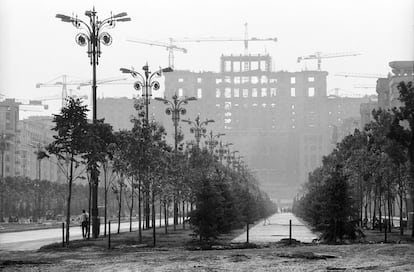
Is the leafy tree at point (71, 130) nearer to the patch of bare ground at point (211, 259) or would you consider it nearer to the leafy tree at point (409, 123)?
the patch of bare ground at point (211, 259)

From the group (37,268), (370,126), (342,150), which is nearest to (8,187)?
(342,150)

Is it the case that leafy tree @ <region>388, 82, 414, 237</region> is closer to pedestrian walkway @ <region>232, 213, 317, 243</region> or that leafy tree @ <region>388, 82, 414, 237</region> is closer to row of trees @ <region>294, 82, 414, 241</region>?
row of trees @ <region>294, 82, 414, 241</region>

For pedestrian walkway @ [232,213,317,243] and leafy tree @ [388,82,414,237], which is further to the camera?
pedestrian walkway @ [232,213,317,243]

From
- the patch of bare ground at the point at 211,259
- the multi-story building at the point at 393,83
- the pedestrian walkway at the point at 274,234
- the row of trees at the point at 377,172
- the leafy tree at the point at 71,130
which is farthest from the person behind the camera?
the multi-story building at the point at 393,83

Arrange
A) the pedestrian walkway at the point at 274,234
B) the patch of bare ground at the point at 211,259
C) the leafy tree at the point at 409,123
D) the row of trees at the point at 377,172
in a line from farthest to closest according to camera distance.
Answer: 1. the pedestrian walkway at the point at 274,234
2. the leafy tree at the point at 409,123
3. the row of trees at the point at 377,172
4. the patch of bare ground at the point at 211,259

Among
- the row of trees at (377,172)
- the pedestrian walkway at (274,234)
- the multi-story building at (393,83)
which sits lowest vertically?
the pedestrian walkway at (274,234)

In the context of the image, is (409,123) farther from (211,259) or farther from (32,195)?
(32,195)

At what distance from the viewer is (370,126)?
6122 cm

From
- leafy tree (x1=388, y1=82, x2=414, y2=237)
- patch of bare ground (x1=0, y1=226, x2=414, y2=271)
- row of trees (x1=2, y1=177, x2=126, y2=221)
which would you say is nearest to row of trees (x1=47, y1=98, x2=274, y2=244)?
patch of bare ground (x1=0, y1=226, x2=414, y2=271)

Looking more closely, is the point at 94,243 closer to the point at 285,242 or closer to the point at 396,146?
the point at 285,242

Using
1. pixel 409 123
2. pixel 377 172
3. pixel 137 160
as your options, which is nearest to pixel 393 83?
pixel 377 172

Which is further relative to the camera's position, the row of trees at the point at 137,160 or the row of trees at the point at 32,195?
the row of trees at the point at 32,195

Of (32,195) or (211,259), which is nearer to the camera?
(211,259)

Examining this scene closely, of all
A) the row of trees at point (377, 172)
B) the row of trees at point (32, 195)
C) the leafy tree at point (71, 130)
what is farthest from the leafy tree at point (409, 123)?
the row of trees at point (32, 195)
